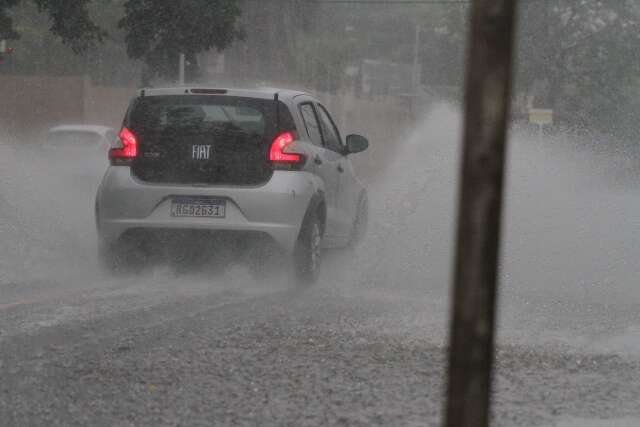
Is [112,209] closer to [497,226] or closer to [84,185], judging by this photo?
[497,226]

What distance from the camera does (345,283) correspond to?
12.2 metres

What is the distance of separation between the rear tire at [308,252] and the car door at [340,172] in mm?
937

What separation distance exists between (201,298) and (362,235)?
3.94m

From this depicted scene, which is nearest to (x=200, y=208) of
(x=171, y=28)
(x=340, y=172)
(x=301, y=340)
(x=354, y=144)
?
(x=340, y=172)

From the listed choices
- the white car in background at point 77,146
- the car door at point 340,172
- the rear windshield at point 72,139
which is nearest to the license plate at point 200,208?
the car door at point 340,172

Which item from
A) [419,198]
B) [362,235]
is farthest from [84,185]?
[362,235]

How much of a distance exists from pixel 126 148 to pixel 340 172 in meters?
2.22

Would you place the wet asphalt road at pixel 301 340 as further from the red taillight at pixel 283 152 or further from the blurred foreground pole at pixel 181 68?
the blurred foreground pole at pixel 181 68

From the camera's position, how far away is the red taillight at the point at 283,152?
11391mm

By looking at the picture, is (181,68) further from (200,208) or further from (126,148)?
(200,208)

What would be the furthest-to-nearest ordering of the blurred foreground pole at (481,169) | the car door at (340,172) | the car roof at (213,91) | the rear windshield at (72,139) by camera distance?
the rear windshield at (72,139)
the car door at (340,172)
the car roof at (213,91)
the blurred foreground pole at (481,169)

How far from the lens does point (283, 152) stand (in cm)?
1141

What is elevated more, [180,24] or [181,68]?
[180,24]

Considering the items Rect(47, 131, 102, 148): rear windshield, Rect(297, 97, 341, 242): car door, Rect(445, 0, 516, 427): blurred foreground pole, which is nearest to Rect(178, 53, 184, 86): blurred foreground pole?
Rect(47, 131, 102, 148): rear windshield
